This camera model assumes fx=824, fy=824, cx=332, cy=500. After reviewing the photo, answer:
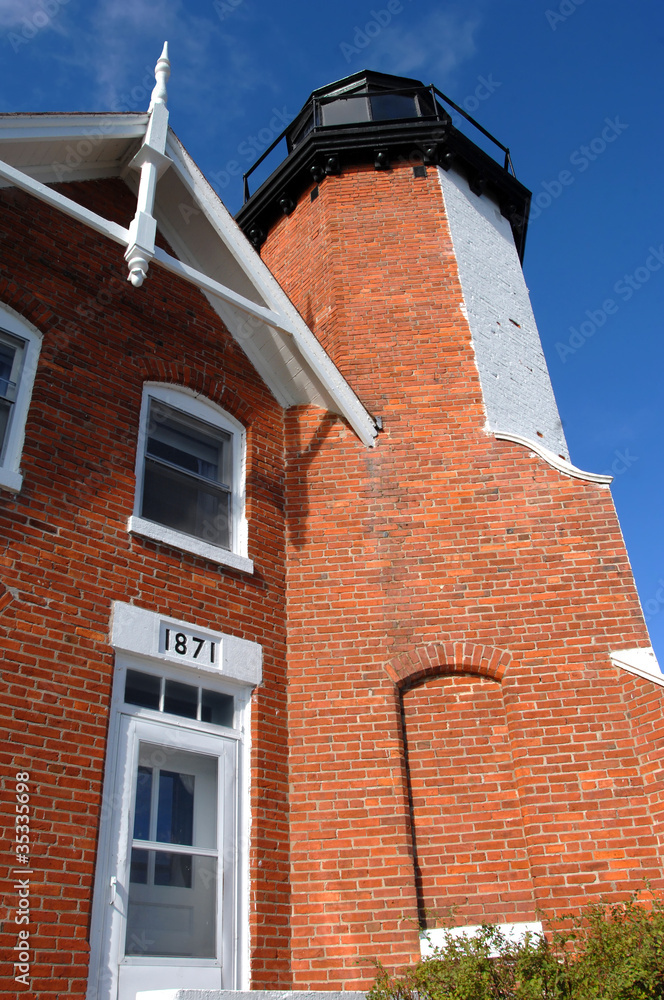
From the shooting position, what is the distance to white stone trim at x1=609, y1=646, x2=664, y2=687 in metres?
6.89

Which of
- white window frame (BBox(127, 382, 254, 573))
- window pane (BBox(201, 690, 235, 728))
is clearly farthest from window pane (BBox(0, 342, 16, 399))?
window pane (BBox(201, 690, 235, 728))

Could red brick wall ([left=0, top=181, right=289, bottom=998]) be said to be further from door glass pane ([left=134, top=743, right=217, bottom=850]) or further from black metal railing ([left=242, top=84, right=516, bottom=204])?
black metal railing ([left=242, top=84, right=516, bottom=204])

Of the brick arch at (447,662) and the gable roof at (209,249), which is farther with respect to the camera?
the gable roof at (209,249)

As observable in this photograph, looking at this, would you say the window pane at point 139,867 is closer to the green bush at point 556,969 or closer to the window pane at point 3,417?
the green bush at point 556,969

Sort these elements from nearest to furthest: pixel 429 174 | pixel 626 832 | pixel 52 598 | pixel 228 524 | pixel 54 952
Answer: pixel 54 952 < pixel 52 598 < pixel 626 832 < pixel 228 524 < pixel 429 174

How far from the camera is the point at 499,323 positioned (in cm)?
1030

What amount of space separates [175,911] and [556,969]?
263 cm

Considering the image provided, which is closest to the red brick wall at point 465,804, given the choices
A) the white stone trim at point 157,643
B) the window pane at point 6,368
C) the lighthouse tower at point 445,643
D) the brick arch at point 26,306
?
the lighthouse tower at point 445,643

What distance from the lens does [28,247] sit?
7.21 metres

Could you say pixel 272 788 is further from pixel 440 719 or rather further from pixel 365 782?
pixel 440 719

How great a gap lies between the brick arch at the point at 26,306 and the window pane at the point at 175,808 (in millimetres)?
3831

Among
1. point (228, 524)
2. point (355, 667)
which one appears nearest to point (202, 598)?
point (228, 524)

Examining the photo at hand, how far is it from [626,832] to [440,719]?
1.70m

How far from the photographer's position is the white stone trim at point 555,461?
322 inches
